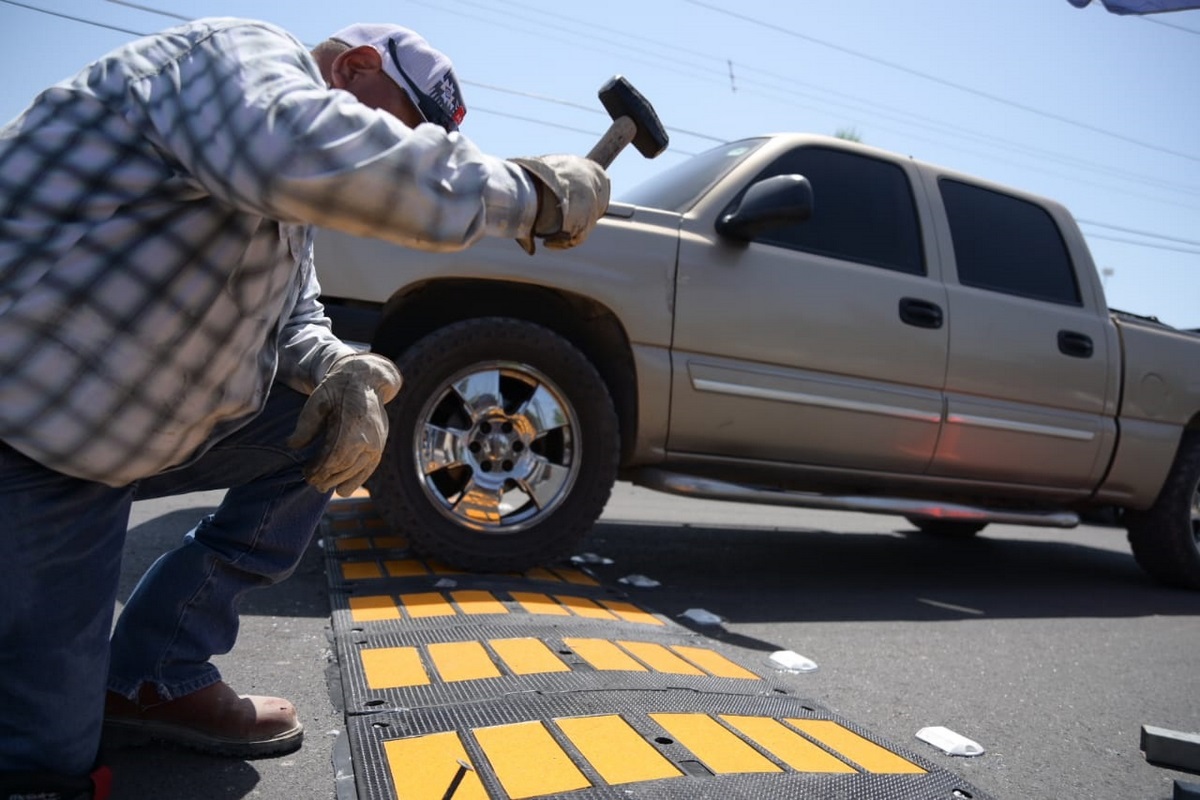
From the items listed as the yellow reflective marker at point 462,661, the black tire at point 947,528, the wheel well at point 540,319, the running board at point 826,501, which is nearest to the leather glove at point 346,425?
the yellow reflective marker at point 462,661

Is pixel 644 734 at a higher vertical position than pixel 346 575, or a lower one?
higher

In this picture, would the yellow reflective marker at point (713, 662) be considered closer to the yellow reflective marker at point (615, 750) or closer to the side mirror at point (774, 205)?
the yellow reflective marker at point (615, 750)

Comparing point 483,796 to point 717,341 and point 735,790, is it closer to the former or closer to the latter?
point 735,790

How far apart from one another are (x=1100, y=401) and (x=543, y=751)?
3.91 meters

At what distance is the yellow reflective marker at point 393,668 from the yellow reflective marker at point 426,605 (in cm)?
35

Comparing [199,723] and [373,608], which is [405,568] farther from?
[199,723]

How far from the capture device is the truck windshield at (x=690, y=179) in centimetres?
403

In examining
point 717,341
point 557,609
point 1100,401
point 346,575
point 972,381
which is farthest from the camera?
point 1100,401

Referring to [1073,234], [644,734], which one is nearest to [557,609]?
[644,734]

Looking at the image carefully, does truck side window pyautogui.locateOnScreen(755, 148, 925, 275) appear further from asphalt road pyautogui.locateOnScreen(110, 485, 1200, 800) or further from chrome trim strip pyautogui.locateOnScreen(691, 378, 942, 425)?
asphalt road pyautogui.locateOnScreen(110, 485, 1200, 800)

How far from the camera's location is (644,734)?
2.01m

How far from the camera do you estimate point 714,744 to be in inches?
78.7

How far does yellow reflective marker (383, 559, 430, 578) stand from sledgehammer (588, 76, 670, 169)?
177 centimetres

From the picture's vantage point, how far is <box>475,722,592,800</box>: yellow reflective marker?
5.68ft
